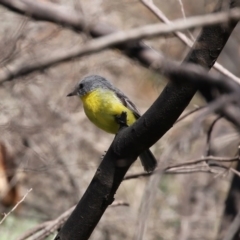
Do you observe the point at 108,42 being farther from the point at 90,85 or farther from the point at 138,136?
the point at 90,85

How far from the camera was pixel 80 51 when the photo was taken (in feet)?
5.41

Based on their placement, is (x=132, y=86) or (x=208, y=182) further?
(x=132, y=86)

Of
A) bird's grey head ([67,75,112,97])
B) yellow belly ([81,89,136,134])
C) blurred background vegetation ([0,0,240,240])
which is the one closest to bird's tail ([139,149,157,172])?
yellow belly ([81,89,136,134])

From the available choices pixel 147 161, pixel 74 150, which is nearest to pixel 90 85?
pixel 147 161

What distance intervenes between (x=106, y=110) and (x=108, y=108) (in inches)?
1.0

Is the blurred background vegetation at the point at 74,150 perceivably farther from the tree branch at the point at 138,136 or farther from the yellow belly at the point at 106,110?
the tree branch at the point at 138,136

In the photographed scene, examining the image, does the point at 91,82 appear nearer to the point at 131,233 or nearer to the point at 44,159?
the point at 44,159

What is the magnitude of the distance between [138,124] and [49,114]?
4752 mm

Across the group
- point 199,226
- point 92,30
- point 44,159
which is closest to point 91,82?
point 92,30

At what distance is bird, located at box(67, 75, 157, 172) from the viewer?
4.39 m

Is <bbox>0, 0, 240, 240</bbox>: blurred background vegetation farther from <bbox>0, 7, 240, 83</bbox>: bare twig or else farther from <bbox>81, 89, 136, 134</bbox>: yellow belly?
<bbox>0, 7, 240, 83</bbox>: bare twig

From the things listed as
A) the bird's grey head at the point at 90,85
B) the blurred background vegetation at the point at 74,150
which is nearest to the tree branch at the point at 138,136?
the bird's grey head at the point at 90,85

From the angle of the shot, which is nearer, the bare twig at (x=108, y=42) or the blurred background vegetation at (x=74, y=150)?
the bare twig at (x=108, y=42)

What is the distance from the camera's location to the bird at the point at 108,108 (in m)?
4.39
